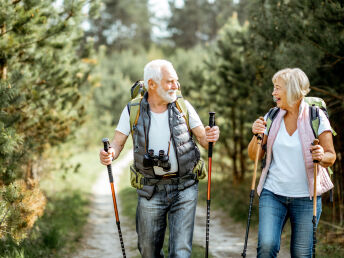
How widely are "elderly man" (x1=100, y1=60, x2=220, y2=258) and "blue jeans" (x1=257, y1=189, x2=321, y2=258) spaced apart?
634mm

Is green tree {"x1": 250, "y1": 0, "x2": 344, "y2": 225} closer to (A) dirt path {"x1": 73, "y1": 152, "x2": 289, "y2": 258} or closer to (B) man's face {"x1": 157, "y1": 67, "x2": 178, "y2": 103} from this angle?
(A) dirt path {"x1": 73, "y1": 152, "x2": 289, "y2": 258}

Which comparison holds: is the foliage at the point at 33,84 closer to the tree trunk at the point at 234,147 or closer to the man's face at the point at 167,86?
the man's face at the point at 167,86

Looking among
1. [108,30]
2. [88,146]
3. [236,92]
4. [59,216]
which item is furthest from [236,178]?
[108,30]

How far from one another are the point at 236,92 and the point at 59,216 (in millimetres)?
5035

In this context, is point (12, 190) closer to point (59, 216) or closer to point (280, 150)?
point (280, 150)

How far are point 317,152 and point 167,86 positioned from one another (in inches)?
52.0

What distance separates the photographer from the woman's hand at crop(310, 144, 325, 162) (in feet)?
10.3

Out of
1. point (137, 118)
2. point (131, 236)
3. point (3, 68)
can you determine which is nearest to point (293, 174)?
point (137, 118)

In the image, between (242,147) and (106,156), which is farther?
(242,147)

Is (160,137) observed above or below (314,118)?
below

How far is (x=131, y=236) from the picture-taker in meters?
7.02

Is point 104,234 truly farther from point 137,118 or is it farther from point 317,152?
point 317,152

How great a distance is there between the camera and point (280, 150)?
338cm

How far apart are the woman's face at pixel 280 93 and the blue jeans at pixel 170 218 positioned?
1.06 meters
